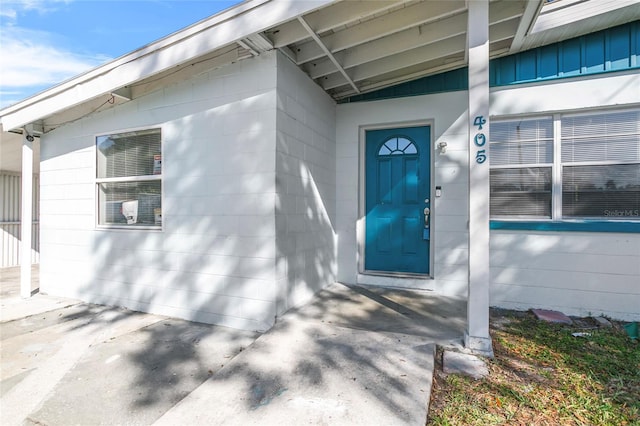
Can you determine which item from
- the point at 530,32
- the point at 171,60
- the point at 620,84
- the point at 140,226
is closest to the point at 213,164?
the point at 171,60

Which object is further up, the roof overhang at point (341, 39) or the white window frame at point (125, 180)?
the roof overhang at point (341, 39)

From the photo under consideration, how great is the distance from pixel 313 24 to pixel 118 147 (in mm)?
3056

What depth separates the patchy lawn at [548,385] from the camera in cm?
195

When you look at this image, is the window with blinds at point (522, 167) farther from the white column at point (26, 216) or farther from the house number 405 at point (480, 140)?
the white column at point (26, 216)

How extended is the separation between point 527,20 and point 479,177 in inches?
77.3

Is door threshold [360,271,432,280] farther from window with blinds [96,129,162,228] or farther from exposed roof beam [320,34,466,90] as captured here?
window with blinds [96,129,162,228]

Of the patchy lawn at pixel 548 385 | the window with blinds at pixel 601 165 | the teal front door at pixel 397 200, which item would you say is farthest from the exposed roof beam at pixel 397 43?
the patchy lawn at pixel 548 385

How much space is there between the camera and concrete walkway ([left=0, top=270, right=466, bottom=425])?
79.1 inches

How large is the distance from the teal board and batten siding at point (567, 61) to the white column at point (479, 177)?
5.52ft

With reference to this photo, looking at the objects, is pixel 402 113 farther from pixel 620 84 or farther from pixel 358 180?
pixel 620 84

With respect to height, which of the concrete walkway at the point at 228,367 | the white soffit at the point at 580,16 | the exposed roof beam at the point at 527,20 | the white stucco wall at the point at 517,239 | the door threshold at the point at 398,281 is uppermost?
the white soffit at the point at 580,16

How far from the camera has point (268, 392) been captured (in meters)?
2.16

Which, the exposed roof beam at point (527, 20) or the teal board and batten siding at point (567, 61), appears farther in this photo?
the teal board and batten siding at point (567, 61)

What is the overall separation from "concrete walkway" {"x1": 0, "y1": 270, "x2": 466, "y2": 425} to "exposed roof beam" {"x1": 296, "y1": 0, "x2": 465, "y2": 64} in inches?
112
